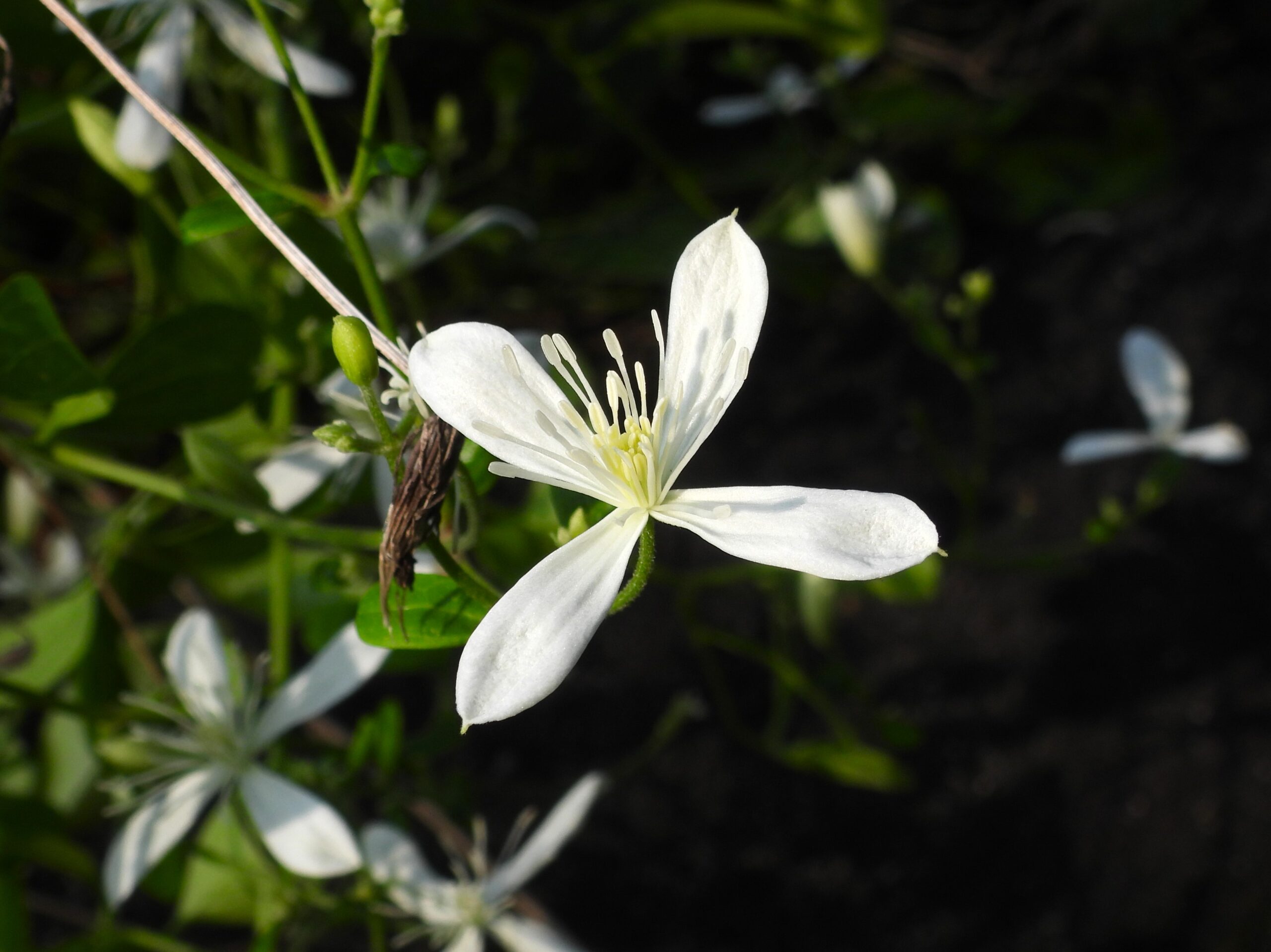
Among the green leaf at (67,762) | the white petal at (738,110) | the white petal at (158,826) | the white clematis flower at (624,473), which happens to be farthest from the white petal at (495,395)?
the white petal at (738,110)

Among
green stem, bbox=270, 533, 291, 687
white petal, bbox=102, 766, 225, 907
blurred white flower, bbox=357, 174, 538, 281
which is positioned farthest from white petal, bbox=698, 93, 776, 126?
white petal, bbox=102, 766, 225, 907

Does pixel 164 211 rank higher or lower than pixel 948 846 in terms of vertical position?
higher

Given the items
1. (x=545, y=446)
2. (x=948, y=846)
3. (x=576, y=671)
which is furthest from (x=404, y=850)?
(x=948, y=846)

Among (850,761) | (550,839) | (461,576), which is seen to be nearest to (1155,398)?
(850,761)

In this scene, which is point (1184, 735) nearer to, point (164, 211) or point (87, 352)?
point (164, 211)

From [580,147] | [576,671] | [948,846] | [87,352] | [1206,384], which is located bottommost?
[948,846]

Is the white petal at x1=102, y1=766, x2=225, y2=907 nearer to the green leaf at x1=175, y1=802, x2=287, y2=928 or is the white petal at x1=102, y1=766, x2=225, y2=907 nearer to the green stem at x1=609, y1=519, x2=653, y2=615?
the green leaf at x1=175, y1=802, x2=287, y2=928

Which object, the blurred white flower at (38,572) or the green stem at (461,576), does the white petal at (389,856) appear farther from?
the blurred white flower at (38,572)
